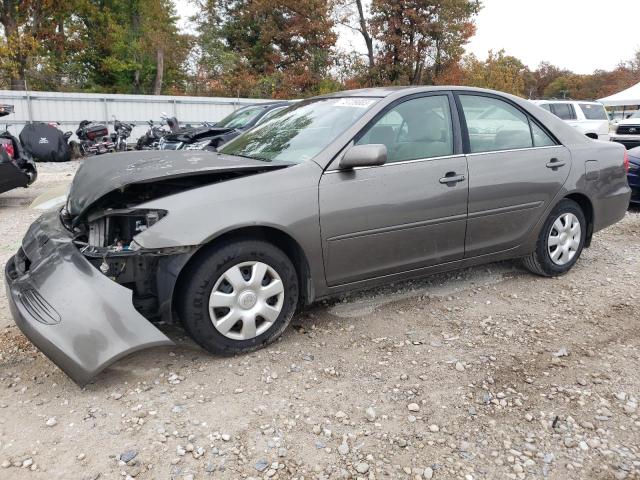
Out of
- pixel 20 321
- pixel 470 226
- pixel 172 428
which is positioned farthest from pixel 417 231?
pixel 20 321

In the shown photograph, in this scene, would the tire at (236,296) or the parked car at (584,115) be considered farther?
the parked car at (584,115)

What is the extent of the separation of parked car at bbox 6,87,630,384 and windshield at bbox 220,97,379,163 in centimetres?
2

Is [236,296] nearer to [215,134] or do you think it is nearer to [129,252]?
[129,252]

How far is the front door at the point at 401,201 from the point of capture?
10.4 feet

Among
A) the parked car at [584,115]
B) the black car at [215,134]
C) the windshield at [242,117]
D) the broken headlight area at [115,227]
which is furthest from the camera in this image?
the parked car at [584,115]

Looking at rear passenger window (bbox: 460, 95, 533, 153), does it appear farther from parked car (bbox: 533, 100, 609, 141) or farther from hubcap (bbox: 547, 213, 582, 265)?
parked car (bbox: 533, 100, 609, 141)

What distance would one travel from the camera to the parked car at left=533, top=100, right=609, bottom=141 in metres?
13.3

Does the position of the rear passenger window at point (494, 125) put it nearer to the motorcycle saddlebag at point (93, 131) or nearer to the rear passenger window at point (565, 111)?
the rear passenger window at point (565, 111)

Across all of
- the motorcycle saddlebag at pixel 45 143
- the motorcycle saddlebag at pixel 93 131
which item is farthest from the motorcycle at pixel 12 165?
the motorcycle saddlebag at pixel 45 143

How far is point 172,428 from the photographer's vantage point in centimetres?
239

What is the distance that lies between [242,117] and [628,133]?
10.1 m

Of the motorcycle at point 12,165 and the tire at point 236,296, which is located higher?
the motorcycle at point 12,165

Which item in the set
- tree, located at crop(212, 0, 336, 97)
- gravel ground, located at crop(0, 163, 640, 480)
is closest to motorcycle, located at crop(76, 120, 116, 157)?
gravel ground, located at crop(0, 163, 640, 480)

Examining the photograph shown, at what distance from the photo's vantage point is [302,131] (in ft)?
11.7
